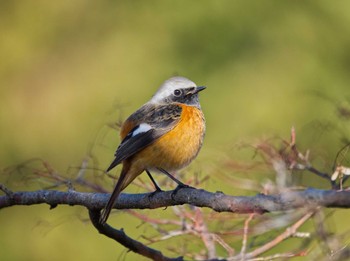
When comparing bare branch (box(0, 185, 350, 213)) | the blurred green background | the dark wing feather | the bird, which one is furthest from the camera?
the blurred green background

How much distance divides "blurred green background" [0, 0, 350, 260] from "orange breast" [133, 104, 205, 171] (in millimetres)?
1213

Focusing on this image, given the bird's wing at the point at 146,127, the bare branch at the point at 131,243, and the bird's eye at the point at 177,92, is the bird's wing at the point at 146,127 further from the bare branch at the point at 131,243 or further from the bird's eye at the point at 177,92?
the bare branch at the point at 131,243

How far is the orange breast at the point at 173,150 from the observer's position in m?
3.71

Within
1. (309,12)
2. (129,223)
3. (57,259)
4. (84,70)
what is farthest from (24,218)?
(309,12)

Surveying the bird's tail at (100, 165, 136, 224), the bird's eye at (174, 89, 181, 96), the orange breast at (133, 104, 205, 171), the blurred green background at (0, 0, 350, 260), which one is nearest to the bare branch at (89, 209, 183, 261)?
the bird's tail at (100, 165, 136, 224)

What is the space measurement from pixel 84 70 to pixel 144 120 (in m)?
2.78

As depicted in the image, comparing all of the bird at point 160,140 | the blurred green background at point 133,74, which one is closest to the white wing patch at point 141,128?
the bird at point 160,140

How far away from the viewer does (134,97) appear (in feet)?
19.6

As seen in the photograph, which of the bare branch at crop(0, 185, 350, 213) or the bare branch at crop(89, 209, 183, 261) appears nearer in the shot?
the bare branch at crop(0, 185, 350, 213)

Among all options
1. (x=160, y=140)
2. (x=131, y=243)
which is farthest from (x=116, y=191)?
(x=160, y=140)

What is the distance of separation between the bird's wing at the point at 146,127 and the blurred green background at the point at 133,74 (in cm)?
120

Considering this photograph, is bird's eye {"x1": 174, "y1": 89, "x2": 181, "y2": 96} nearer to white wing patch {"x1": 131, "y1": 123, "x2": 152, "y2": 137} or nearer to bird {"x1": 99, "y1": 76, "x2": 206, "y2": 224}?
bird {"x1": 99, "y1": 76, "x2": 206, "y2": 224}

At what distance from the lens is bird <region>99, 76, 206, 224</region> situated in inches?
143

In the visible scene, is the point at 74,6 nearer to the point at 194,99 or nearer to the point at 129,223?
the point at 129,223
